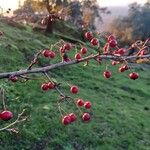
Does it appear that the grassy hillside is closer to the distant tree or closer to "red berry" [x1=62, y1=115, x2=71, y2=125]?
"red berry" [x1=62, y1=115, x2=71, y2=125]

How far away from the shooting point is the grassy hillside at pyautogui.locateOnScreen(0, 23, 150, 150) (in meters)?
15.0

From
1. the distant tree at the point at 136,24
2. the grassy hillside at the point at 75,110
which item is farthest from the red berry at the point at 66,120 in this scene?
the distant tree at the point at 136,24

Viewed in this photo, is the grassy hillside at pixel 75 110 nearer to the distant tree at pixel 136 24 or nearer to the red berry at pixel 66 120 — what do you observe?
the red berry at pixel 66 120

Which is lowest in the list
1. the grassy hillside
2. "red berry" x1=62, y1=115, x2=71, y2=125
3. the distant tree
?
the distant tree

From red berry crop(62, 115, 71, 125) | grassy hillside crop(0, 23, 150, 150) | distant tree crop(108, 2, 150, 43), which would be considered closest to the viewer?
red berry crop(62, 115, 71, 125)

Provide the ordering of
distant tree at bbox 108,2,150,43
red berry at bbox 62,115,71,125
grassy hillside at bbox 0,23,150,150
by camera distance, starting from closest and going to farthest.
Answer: red berry at bbox 62,115,71,125
grassy hillside at bbox 0,23,150,150
distant tree at bbox 108,2,150,43

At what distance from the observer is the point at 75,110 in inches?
726

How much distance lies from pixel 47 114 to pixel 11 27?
874 inches

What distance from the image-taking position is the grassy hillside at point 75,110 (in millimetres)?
14986

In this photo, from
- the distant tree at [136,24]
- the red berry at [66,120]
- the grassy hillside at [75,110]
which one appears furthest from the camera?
the distant tree at [136,24]

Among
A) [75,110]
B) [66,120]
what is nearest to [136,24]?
[75,110]

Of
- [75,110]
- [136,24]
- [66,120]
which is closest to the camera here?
[66,120]

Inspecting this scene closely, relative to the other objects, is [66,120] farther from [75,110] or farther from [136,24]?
[136,24]

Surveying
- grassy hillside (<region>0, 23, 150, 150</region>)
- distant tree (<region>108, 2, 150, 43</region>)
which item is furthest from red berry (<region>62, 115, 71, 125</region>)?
distant tree (<region>108, 2, 150, 43</region>)
